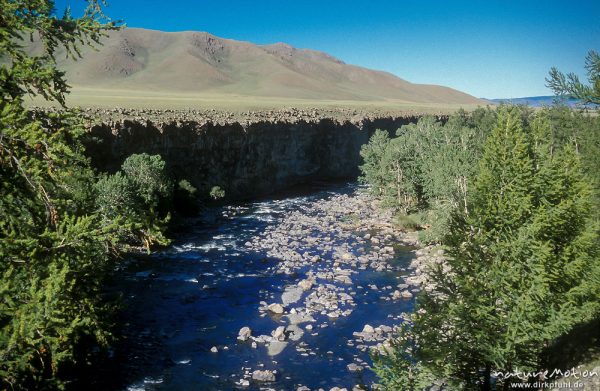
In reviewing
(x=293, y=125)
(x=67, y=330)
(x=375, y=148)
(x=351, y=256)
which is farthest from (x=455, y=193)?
(x=293, y=125)

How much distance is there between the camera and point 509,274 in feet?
42.8

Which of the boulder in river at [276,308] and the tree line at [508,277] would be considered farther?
the boulder in river at [276,308]

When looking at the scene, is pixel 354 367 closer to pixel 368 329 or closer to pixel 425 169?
pixel 368 329

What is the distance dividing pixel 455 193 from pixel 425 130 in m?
22.8

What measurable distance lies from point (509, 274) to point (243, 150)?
2097 inches

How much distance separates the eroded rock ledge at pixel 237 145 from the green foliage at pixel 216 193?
930 millimetres

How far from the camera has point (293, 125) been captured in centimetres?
7412

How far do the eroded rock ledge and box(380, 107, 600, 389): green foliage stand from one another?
104 feet

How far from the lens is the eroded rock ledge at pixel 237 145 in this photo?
156 ft

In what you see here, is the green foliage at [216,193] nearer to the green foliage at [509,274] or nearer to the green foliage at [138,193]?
the green foliage at [138,193]

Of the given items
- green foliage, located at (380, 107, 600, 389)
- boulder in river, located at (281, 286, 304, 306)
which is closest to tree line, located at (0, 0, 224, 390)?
green foliage, located at (380, 107, 600, 389)

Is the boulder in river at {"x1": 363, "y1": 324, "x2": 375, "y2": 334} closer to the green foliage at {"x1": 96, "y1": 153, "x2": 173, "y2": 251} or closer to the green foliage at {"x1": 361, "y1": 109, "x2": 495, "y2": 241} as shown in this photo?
the green foliage at {"x1": 361, "y1": 109, "x2": 495, "y2": 241}

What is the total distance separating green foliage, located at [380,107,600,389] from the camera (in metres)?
12.9

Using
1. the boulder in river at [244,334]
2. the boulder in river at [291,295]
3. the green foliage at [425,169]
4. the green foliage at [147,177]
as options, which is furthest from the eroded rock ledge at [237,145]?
the boulder in river at [244,334]
